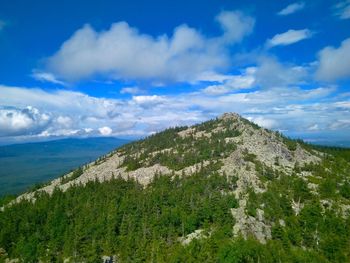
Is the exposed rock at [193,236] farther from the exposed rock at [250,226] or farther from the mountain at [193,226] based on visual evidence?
the exposed rock at [250,226]

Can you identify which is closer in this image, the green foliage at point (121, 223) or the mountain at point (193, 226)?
the mountain at point (193, 226)

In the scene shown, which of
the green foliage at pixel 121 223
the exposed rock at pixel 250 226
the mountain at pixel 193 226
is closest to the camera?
the mountain at pixel 193 226

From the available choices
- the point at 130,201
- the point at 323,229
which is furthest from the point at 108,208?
the point at 323,229

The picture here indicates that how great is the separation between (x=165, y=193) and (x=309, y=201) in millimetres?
76577

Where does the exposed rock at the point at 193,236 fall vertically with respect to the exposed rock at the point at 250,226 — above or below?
below

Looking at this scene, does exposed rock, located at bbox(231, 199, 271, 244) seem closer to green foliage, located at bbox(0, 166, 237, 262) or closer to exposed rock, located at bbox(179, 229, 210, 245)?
green foliage, located at bbox(0, 166, 237, 262)

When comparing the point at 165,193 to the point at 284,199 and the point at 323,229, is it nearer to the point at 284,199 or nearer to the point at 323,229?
the point at 284,199

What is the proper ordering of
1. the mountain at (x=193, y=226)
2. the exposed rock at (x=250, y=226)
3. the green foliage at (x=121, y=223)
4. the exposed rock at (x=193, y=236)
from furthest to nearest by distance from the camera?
the exposed rock at (x=250, y=226), the green foliage at (x=121, y=223), the exposed rock at (x=193, y=236), the mountain at (x=193, y=226)

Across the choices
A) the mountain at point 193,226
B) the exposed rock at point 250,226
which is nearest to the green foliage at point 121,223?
the mountain at point 193,226

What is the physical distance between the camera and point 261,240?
5915 inches

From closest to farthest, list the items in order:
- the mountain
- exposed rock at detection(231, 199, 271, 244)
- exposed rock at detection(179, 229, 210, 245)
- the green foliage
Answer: the mountain → exposed rock at detection(179, 229, 210, 245) → the green foliage → exposed rock at detection(231, 199, 271, 244)

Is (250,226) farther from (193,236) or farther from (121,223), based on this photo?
(121,223)

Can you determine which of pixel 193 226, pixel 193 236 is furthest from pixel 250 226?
pixel 193 236

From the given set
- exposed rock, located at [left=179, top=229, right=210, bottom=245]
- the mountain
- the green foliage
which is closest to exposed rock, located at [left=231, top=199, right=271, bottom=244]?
the mountain
